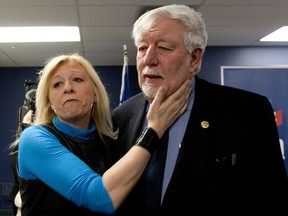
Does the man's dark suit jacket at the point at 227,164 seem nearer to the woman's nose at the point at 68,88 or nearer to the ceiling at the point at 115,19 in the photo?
the woman's nose at the point at 68,88

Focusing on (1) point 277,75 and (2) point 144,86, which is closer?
(2) point 144,86

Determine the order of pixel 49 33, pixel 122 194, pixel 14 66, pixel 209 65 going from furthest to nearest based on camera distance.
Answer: pixel 14 66, pixel 209 65, pixel 49 33, pixel 122 194

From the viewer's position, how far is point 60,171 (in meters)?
1.25

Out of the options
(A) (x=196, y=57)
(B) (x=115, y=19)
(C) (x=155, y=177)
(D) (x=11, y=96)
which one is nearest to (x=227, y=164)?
(C) (x=155, y=177)

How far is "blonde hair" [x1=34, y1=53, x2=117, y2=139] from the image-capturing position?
1.47 metres

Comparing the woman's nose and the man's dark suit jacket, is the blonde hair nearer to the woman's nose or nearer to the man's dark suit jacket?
the woman's nose

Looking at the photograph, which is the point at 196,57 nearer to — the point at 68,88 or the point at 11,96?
the point at 68,88

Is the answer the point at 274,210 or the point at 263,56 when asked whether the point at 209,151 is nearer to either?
the point at 274,210

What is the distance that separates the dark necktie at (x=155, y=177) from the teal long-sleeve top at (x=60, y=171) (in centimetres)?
14

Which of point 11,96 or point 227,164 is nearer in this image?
point 227,164

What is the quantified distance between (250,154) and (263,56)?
15.1ft

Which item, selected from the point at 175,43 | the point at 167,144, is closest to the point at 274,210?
the point at 167,144

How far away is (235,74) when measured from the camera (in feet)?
16.5

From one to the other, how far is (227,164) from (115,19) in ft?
10.6
